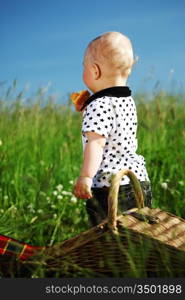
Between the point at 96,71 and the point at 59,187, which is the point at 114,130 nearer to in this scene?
the point at 96,71

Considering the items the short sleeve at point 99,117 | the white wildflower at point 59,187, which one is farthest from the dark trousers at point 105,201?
the white wildflower at point 59,187

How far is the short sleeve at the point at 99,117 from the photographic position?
2.64m

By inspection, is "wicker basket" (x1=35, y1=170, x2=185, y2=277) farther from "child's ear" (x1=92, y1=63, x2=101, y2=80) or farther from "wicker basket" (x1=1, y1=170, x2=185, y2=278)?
"child's ear" (x1=92, y1=63, x2=101, y2=80)

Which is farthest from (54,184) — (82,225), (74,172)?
(82,225)

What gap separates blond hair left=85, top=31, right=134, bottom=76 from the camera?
2715 millimetres

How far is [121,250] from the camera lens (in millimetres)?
2414

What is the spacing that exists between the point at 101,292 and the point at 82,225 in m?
1.47

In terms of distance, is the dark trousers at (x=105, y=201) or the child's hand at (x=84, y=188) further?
the dark trousers at (x=105, y=201)

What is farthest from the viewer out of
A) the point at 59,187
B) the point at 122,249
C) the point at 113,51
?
the point at 59,187

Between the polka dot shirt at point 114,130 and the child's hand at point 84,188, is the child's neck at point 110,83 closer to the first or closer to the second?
the polka dot shirt at point 114,130

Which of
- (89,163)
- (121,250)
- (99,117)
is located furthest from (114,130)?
(121,250)

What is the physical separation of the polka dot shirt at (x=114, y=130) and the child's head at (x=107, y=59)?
0.06 metres

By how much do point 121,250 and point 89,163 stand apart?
1.38ft

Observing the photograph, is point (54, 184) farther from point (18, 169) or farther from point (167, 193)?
point (167, 193)
